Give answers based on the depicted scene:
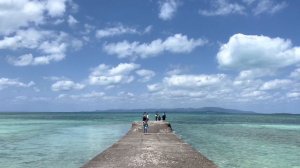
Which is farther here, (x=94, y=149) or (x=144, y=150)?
(x=94, y=149)

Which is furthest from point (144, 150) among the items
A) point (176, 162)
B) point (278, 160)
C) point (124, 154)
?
point (278, 160)

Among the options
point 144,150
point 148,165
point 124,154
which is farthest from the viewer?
point 144,150

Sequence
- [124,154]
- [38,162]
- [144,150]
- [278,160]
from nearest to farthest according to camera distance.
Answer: [124,154] < [144,150] < [38,162] < [278,160]

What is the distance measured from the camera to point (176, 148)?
23734 mm

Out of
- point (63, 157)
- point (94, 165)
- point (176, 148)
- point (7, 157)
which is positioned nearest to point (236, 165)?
point (176, 148)

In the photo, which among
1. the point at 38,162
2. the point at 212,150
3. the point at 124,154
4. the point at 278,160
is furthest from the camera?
the point at 212,150

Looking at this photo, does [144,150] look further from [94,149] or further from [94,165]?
[94,149]

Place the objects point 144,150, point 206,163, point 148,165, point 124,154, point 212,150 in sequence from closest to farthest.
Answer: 1. point 148,165
2. point 206,163
3. point 124,154
4. point 144,150
5. point 212,150

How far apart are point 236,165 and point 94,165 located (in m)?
10.1

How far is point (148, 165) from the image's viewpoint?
17.1m

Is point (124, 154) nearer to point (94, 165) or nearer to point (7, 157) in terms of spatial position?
point (94, 165)

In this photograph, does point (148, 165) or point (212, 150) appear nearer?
point (148, 165)

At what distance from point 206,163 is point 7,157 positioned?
15.2m

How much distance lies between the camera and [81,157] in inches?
1059
